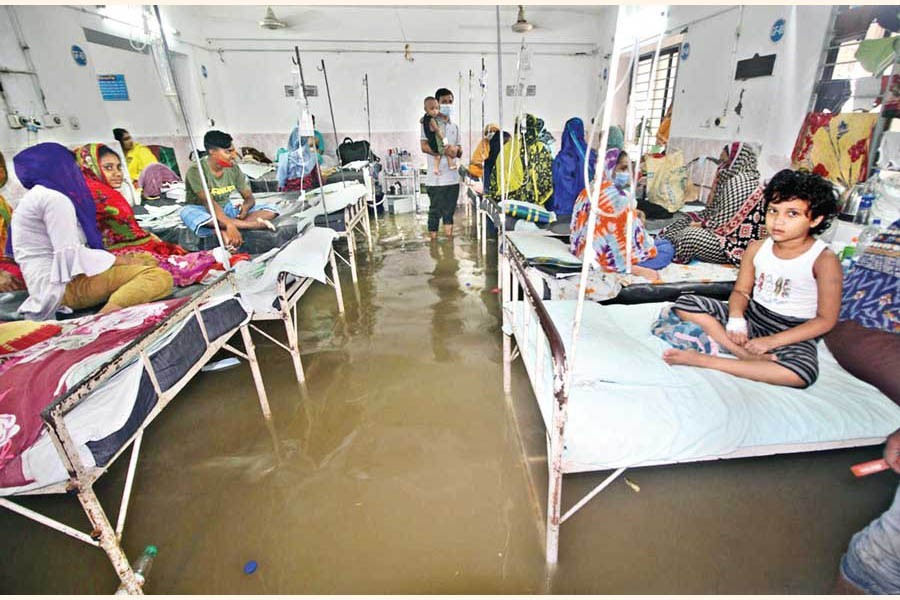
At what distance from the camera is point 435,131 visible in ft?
18.0

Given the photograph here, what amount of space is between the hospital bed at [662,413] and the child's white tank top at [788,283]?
332 mm

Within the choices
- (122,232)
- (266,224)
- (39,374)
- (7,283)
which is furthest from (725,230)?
(7,283)

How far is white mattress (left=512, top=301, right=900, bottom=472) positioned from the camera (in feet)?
Answer: 4.97

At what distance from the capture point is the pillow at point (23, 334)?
1.81 m

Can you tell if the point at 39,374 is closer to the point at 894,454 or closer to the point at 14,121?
the point at 894,454

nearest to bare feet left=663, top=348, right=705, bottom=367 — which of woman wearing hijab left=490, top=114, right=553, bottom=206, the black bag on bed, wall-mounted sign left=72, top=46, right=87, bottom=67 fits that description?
woman wearing hijab left=490, top=114, right=553, bottom=206

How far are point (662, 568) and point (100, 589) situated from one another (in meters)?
2.20

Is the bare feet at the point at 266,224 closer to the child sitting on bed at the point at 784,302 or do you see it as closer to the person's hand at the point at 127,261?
the person's hand at the point at 127,261

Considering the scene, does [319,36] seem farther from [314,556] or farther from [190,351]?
[314,556]

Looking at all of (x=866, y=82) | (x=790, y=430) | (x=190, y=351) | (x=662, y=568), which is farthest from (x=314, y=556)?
(x=866, y=82)

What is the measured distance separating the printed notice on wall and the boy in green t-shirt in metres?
3.34

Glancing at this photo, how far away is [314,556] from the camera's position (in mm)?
1729

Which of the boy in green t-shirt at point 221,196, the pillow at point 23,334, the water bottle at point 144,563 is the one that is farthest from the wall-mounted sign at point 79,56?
the water bottle at point 144,563

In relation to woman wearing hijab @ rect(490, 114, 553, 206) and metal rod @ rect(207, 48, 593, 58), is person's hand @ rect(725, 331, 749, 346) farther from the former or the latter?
metal rod @ rect(207, 48, 593, 58)
